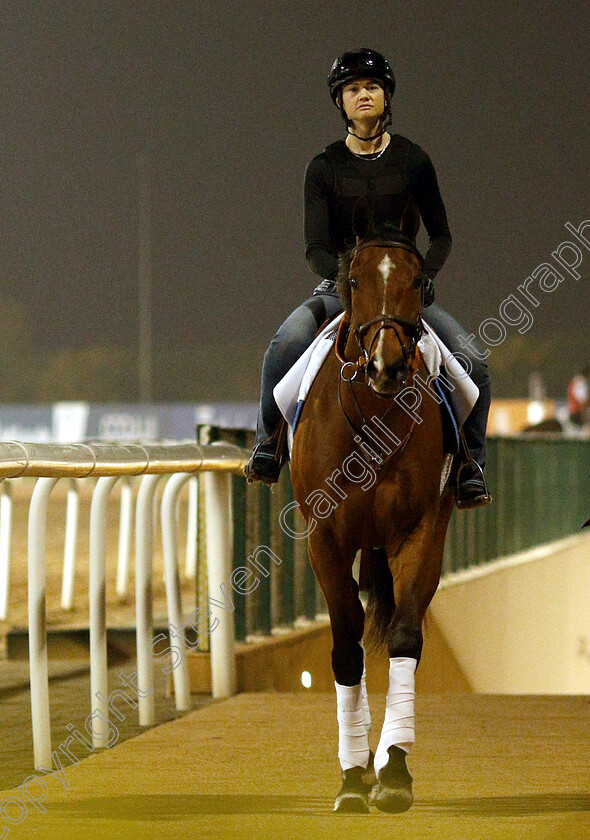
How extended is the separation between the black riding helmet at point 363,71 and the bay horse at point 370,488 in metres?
0.61

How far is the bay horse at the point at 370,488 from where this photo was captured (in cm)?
426

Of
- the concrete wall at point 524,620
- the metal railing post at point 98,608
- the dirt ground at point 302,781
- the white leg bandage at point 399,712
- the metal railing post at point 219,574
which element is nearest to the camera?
the dirt ground at point 302,781

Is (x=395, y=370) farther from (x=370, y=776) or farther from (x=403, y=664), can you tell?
(x=370, y=776)

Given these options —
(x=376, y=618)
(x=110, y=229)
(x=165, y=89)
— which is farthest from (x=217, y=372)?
(x=376, y=618)

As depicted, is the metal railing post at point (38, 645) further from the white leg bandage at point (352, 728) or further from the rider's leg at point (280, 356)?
the white leg bandage at point (352, 728)

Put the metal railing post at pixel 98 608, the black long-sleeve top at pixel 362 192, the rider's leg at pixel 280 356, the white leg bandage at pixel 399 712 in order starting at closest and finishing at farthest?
the white leg bandage at pixel 399 712 < the black long-sleeve top at pixel 362 192 < the rider's leg at pixel 280 356 < the metal railing post at pixel 98 608

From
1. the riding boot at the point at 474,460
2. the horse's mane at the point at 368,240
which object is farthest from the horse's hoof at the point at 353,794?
the horse's mane at the point at 368,240

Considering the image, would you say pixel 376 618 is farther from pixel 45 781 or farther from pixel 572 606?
pixel 572 606

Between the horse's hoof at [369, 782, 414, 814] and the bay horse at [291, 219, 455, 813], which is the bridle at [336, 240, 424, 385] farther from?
the horse's hoof at [369, 782, 414, 814]

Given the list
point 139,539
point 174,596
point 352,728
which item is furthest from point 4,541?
point 352,728

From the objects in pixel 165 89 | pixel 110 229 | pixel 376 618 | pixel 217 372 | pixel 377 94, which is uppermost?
pixel 165 89

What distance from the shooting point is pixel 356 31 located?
5066 cm

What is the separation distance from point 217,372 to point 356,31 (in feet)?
46.0

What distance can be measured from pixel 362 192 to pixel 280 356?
2.10 feet
